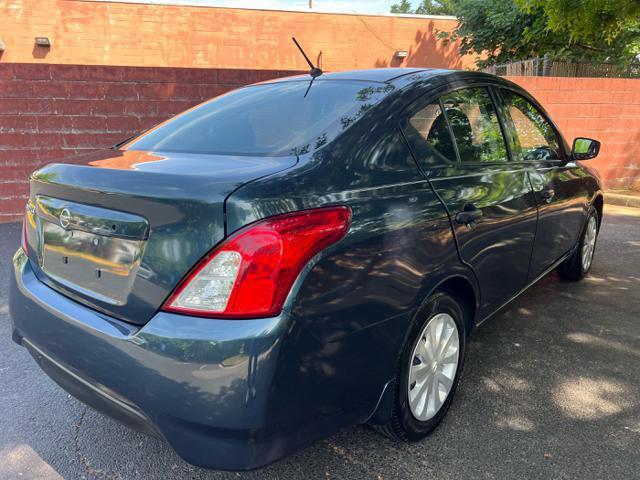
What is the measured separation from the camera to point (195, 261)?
161cm

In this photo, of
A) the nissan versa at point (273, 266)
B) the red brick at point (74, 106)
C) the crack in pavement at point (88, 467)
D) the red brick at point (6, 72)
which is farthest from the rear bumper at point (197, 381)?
the red brick at point (6, 72)

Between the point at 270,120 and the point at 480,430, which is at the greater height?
the point at 270,120

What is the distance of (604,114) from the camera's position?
8734mm

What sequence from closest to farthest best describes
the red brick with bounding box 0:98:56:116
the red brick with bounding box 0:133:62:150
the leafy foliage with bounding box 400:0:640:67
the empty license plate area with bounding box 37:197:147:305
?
the empty license plate area with bounding box 37:197:147:305, the red brick with bounding box 0:98:56:116, the red brick with bounding box 0:133:62:150, the leafy foliage with bounding box 400:0:640:67

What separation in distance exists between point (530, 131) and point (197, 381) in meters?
2.90

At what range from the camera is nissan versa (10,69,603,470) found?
1588 mm

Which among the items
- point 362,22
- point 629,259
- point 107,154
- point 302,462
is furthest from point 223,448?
point 362,22

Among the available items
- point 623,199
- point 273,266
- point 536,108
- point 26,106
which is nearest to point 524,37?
point 623,199

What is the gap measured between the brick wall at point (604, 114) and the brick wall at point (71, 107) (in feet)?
15.2

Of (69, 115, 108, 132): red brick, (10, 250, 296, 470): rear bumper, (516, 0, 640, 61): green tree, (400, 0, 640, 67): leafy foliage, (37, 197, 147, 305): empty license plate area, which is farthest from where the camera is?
(400, 0, 640, 67): leafy foliage

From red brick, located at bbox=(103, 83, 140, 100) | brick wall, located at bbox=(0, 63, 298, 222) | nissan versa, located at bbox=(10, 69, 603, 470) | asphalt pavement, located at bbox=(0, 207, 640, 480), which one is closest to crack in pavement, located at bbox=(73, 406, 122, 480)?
asphalt pavement, located at bbox=(0, 207, 640, 480)

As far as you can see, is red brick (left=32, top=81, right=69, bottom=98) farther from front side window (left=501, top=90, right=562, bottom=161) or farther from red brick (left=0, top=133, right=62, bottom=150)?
front side window (left=501, top=90, right=562, bottom=161)

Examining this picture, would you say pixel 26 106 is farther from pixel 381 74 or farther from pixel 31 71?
pixel 381 74

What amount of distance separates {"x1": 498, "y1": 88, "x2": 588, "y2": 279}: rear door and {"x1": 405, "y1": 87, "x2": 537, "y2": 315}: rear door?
0.18m
